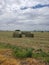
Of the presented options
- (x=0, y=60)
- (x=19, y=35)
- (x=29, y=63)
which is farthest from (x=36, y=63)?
(x=19, y=35)

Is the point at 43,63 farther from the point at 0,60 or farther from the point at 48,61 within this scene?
the point at 0,60

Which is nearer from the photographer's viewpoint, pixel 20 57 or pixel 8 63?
pixel 8 63

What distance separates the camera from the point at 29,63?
1072cm

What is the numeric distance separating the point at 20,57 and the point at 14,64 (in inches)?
70.5

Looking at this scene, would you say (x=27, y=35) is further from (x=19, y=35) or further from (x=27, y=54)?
(x=27, y=54)

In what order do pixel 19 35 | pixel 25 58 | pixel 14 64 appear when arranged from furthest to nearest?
pixel 19 35
pixel 25 58
pixel 14 64

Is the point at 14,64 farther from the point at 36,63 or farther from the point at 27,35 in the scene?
the point at 27,35

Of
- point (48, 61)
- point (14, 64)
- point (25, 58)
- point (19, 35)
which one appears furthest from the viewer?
point (19, 35)

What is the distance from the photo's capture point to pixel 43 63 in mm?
10773

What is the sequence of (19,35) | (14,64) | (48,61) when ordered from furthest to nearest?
(19,35) → (48,61) → (14,64)

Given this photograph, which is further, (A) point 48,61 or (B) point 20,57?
(B) point 20,57

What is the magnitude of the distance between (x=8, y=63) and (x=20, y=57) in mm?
1713

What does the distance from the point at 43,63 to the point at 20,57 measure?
2.00 meters

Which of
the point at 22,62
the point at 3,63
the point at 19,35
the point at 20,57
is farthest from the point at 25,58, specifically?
the point at 19,35
